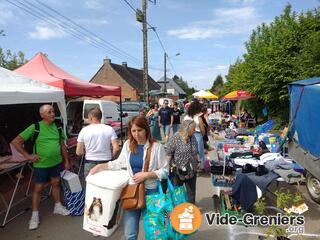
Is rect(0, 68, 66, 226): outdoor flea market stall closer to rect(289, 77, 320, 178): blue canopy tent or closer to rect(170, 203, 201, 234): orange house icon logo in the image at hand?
rect(170, 203, 201, 234): orange house icon logo

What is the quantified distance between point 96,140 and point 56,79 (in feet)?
10.3

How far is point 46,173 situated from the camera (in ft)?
16.0

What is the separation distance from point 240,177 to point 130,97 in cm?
4548

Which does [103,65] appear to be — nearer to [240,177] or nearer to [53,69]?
[53,69]

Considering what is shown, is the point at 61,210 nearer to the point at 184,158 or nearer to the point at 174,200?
the point at 184,158

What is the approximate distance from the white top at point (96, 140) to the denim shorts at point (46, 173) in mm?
549

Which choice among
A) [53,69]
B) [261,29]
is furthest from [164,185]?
[261,29]

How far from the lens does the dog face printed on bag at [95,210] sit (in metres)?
2.98

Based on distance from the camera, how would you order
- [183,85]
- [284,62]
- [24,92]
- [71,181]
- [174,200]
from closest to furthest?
1. [174,200]
2. [71,181]
3. [24,92]
4. [284,62]
5. [183,85]

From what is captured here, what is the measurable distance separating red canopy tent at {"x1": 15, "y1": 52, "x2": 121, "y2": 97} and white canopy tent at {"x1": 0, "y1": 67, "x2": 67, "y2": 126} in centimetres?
55

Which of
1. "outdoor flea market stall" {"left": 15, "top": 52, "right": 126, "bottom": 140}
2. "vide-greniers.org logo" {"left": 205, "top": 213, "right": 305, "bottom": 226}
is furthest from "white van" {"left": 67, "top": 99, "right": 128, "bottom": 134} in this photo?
"vide-greniers.org logo" {"left": 205, "top": 213, "right": 305, "bottom": 226}

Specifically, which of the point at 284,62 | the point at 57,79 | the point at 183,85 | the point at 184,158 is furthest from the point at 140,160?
the point at 183,85

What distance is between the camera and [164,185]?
3.24 meters

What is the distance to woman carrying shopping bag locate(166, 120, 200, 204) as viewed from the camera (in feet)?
15.0
